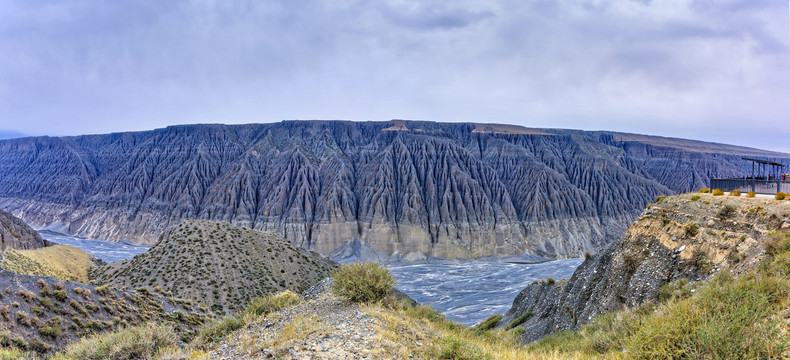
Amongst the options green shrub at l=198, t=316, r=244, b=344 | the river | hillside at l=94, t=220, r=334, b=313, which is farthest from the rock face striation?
green shrub at l=198, t=316, r=244, b=344

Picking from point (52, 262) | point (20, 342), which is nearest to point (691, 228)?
point (20, 342)

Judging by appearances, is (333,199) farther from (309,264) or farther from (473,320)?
(473,320)

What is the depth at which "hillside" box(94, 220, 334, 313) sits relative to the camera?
28312mm

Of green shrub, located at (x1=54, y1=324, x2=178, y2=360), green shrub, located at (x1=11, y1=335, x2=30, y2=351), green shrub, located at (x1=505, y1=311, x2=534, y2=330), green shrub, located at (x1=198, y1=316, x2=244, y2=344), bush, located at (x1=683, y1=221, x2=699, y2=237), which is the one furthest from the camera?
green shrub, located at (x1=505, y1=311, x2=534, y2=330)

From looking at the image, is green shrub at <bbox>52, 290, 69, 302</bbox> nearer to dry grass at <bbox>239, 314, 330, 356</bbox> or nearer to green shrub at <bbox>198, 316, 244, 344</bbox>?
green shrub at <bbox>198, 316, 244, 344</bbox>

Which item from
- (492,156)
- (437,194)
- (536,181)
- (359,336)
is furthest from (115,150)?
(359,336)

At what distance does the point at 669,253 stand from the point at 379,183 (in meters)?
63.4

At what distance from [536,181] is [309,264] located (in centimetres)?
5538

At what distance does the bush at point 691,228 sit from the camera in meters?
14.1

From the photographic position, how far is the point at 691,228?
1429 centimetres

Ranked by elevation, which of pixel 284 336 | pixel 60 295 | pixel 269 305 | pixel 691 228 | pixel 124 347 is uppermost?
pixel 691 228

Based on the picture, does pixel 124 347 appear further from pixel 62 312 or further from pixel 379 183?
pixel 379 183

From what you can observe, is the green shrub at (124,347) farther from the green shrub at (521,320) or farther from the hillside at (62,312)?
the green shrub at (521,320)

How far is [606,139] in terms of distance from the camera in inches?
4218
